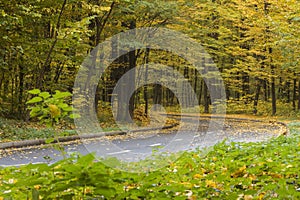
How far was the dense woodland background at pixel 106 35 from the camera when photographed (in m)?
14.4

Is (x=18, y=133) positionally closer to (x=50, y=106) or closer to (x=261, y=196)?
(x=261, y=196)

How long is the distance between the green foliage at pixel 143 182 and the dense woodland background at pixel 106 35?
8.87 m

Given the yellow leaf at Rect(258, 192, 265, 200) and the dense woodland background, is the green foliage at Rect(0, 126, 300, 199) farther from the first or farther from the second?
the dense woodland background

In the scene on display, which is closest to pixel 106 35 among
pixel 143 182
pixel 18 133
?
pixel 18 133

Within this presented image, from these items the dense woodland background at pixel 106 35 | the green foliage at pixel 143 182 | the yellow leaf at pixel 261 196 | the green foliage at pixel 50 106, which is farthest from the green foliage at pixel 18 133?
the green foliage at pixel 50 106

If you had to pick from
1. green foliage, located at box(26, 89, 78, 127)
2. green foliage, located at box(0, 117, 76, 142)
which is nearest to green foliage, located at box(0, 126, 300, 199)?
green foliage, located at box(26, 89, 78, 127)

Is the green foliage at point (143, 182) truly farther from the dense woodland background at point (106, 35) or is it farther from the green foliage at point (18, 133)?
the dense woodland background at point (106, 35)

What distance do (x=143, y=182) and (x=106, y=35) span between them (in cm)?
1946

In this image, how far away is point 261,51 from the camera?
90.5 ft

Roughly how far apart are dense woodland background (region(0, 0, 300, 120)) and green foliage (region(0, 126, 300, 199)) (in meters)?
8.87

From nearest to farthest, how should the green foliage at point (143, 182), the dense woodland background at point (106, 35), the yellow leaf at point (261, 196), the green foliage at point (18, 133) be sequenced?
the green foliage at point (143, 182), the yellow leaf at point (261, 196), the green foliage at point (18, 133), the dense woodland background at point (106, 35)

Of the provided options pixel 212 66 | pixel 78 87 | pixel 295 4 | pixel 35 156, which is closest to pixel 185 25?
pixel 212 66

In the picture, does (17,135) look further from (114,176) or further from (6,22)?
(114,176)

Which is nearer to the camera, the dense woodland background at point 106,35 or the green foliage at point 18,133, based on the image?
the green foliage at point 18,133
